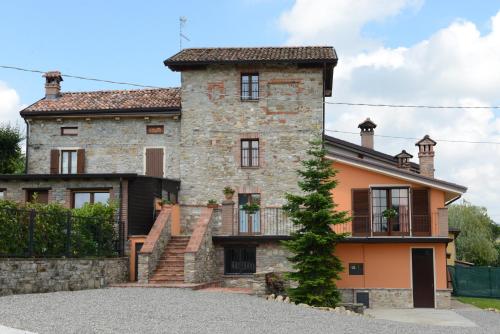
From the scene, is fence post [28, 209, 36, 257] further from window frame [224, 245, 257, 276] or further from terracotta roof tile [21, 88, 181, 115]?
terracotta roof tile [21, 88, 181, 115]

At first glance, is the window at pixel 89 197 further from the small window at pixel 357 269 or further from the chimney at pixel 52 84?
the small window at pixel 357 269

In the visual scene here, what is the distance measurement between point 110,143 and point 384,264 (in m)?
12.7

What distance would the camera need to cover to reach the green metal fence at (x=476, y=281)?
30.8 m

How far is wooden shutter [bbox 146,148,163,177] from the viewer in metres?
27.7

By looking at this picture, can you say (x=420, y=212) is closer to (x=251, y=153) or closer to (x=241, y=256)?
(x=241, y=256)

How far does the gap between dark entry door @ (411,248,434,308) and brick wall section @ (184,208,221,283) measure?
7717mm

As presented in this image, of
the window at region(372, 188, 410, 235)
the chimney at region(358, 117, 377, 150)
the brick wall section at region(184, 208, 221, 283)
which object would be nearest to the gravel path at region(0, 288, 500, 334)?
the brick wall section at region(184, 208, 221, 283)

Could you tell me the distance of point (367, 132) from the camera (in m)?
36.7

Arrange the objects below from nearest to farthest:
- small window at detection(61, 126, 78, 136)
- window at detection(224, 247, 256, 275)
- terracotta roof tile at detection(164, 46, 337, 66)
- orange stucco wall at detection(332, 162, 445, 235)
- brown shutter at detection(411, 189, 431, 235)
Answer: brown shutter at detection(411, 189, 431, 235) → window at detection(224, 247, 256, 275) → orange stucco wall at detection(332, 162, 445, 235) → terracotta roof tile at detection(164, 46, 337, 66) → small window at detection(61, 126, 78, 136)

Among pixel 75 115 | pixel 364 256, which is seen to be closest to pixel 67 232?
pixel 75 115

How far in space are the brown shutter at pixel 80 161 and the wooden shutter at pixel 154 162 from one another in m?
2.83

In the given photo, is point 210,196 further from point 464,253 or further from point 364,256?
point 464,253

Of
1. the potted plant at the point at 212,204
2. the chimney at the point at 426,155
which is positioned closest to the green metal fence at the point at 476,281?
the chimney at the point at 426,155

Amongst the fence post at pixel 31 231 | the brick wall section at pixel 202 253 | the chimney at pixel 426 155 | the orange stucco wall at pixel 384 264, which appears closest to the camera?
the fence post at pixel 31 231
